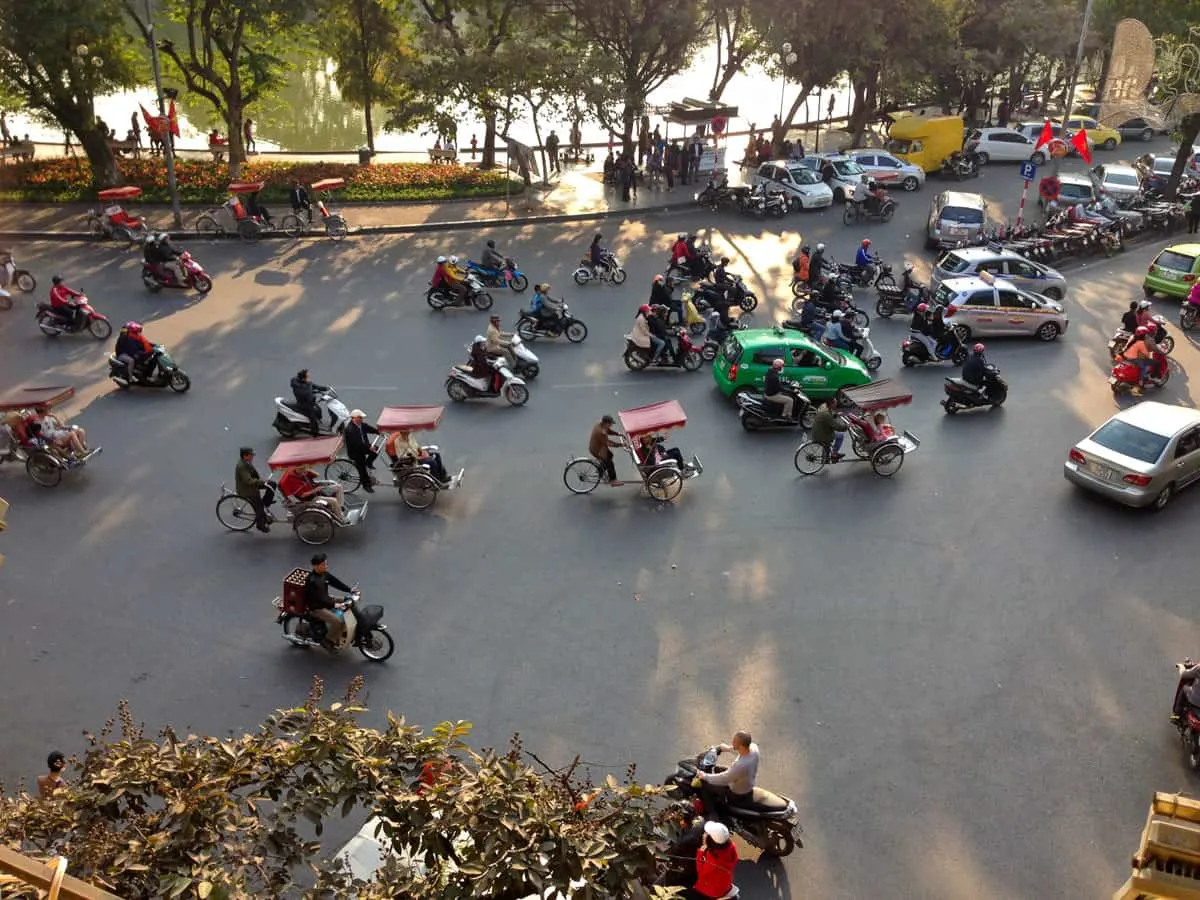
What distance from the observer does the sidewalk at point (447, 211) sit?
25.3 m

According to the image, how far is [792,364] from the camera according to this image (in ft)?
54.6

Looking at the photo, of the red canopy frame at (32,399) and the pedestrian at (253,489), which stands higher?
the red canopy frame at (32,399)

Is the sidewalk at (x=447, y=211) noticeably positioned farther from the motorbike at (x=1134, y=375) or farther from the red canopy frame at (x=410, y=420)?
the motorbike at (x=1134, y=375)

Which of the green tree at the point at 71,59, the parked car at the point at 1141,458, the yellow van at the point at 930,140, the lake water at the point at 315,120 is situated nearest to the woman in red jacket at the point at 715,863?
the parked car at the point at 1141,458

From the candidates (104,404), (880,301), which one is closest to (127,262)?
(104,404)

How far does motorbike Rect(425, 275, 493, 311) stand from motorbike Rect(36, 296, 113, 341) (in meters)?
6.27

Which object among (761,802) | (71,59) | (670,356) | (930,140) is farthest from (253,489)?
(930,140)

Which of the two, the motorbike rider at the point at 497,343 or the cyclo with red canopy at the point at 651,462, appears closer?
the cyclo with red canopy at the point at 651,462

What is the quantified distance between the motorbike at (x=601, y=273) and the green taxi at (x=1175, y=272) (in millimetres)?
12259

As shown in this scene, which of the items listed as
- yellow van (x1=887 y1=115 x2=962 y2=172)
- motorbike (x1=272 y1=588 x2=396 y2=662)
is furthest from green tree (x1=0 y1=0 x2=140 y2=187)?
yellow van (x1=887 y1=115 x2=962 y2=172)

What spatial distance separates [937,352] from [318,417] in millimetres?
11439

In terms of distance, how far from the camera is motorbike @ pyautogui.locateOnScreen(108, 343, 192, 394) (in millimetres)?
16578

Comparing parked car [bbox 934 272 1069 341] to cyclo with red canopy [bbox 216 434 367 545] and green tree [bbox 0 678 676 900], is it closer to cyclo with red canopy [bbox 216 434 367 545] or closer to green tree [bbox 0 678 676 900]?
cyclo with red canopy [bbox 216 434 367 545]

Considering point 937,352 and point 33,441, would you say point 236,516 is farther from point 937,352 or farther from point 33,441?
point 937,352
